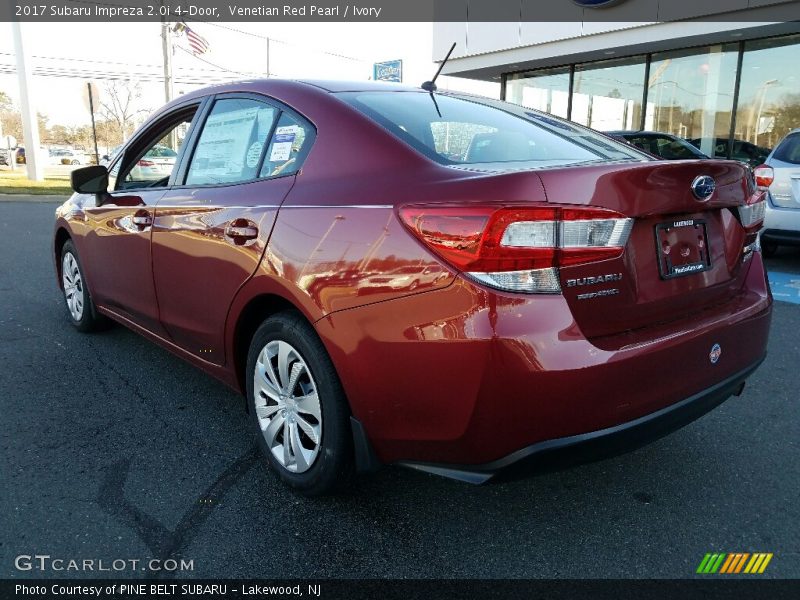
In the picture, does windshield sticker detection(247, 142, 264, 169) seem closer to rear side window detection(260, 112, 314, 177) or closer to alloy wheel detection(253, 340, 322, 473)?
rear side window detection(260, 112, 314, 177)

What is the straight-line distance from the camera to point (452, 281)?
1.85m

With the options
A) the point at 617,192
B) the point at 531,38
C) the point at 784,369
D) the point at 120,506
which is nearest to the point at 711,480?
the point at 617,192

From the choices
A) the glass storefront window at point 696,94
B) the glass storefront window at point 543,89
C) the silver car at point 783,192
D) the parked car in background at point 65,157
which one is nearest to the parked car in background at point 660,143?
the silver car at point 783,192

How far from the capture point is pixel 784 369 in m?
3.94

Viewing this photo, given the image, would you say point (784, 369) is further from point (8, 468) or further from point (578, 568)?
point (8, 468)

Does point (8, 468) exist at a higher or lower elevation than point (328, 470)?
lower

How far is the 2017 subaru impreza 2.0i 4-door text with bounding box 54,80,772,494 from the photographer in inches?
72.3

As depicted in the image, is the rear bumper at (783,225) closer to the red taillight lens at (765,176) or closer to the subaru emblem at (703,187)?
the red taillight lens at (765,176)

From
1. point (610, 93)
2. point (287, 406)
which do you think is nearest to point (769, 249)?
point (287, 406)

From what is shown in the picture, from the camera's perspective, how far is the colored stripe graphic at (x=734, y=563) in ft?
6.94

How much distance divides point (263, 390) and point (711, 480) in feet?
6.19

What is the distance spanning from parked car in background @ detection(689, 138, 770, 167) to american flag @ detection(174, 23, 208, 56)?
19.0 m

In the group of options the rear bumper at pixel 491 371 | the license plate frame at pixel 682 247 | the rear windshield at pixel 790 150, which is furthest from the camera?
the rear windshield at pixel 790 150

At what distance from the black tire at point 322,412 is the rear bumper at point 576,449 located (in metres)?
0.27
